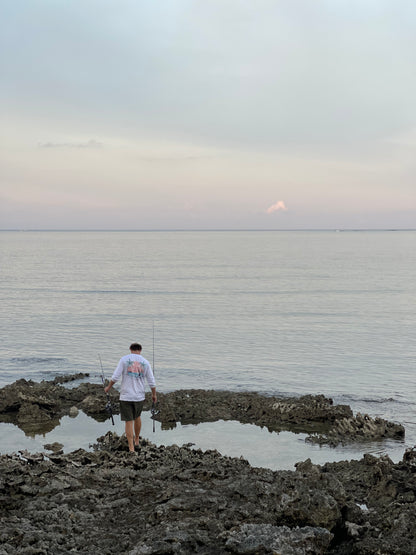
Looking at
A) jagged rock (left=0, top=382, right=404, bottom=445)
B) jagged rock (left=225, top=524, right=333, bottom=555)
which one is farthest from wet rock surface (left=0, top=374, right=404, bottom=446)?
jagged rock (left=225, top=524, right=333, bottom=555)

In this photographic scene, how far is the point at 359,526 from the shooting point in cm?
755

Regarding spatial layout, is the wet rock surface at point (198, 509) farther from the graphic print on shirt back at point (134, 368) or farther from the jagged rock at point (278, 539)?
the graphic print on shirt back at point (134, 368)

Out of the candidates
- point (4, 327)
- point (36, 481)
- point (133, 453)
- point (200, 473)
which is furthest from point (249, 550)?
point (4, 327)

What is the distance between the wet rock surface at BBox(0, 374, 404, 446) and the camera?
1540 cm

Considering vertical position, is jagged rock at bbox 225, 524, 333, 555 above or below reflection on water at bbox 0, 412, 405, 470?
above

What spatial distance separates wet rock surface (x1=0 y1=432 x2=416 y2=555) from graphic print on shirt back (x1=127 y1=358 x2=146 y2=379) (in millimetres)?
1987

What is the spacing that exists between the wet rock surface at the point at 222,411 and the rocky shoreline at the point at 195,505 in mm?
3928

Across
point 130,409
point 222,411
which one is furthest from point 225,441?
point 130,409

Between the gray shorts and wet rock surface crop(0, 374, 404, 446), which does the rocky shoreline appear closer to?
the gray shorts

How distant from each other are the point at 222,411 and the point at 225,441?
2.38 m

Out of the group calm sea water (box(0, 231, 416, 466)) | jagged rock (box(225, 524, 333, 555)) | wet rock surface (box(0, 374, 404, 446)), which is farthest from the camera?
calm sea water (box(0, 231, 416, 466))

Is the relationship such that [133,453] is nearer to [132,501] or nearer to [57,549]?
[132,501]

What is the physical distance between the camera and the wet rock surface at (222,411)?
606 inches

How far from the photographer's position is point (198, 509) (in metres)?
8.00
